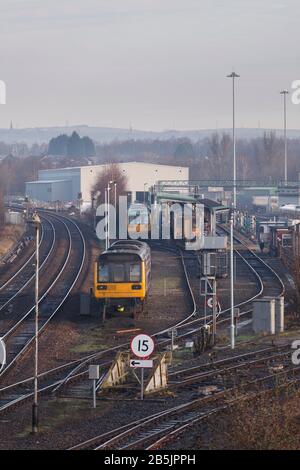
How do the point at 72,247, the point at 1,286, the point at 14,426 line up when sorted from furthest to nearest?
the point at 72,247 < the point at 1,286 < the point at 14,426

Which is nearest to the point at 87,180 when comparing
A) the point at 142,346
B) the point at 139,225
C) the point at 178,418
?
the point at 139,225

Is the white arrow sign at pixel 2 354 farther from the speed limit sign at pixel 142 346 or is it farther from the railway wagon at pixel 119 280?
the speed limit sign at pixel 142 346

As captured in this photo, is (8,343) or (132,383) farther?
(8,343)

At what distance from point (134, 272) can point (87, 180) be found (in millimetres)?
82234

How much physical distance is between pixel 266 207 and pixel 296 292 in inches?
3021

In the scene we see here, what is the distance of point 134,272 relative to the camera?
111 feet

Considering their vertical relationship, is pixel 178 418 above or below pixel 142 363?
below

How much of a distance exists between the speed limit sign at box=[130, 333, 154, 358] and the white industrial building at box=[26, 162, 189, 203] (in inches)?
3435

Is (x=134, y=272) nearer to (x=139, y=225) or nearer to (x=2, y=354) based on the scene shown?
(x=2, y=354)

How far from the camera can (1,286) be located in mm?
43094

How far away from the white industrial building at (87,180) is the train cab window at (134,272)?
74.0 metres
